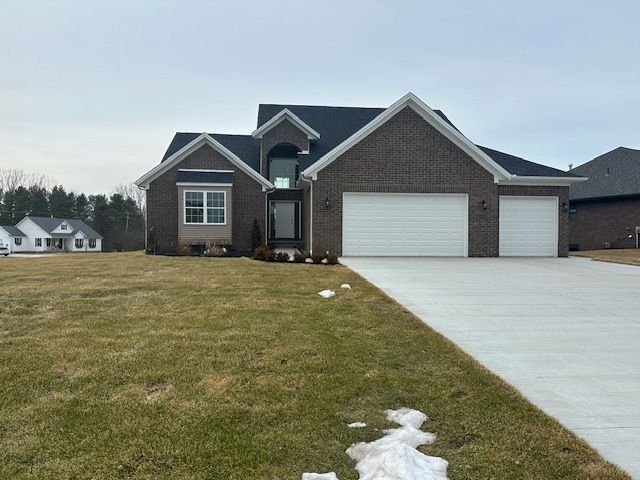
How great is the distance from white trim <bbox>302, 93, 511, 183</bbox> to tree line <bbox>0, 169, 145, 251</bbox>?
5657 centimetres

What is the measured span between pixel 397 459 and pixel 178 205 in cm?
1826

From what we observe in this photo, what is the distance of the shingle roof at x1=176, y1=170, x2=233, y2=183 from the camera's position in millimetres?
19781

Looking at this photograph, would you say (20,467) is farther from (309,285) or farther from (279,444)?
(309,285)

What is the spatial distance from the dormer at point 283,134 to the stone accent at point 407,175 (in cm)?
677

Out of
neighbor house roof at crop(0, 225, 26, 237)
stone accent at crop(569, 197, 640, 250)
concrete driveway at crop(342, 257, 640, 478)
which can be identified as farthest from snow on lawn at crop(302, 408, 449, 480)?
neighbor house roof at crop(0, 225, 26, 237)

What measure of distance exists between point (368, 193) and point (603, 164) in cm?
2310

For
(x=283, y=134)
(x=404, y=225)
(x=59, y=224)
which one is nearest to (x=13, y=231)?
(x=59, y=224)

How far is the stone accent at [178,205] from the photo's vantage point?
794 inches

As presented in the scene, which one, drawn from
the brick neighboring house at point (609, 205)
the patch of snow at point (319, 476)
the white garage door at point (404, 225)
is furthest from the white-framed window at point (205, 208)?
the brick neighboring house at point (609, 205)

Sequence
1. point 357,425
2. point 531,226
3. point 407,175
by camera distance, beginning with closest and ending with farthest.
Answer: point 357,425 < point 407,175 < point 531,226

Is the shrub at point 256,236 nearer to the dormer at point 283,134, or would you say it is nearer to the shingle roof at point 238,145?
the dormer at point 283,134

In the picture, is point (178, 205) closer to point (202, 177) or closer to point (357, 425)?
point (202, 177)

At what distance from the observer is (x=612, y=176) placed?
30.4m

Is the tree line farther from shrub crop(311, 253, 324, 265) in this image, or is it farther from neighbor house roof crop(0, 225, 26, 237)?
shrub crop(311, 253, 324, 265)
